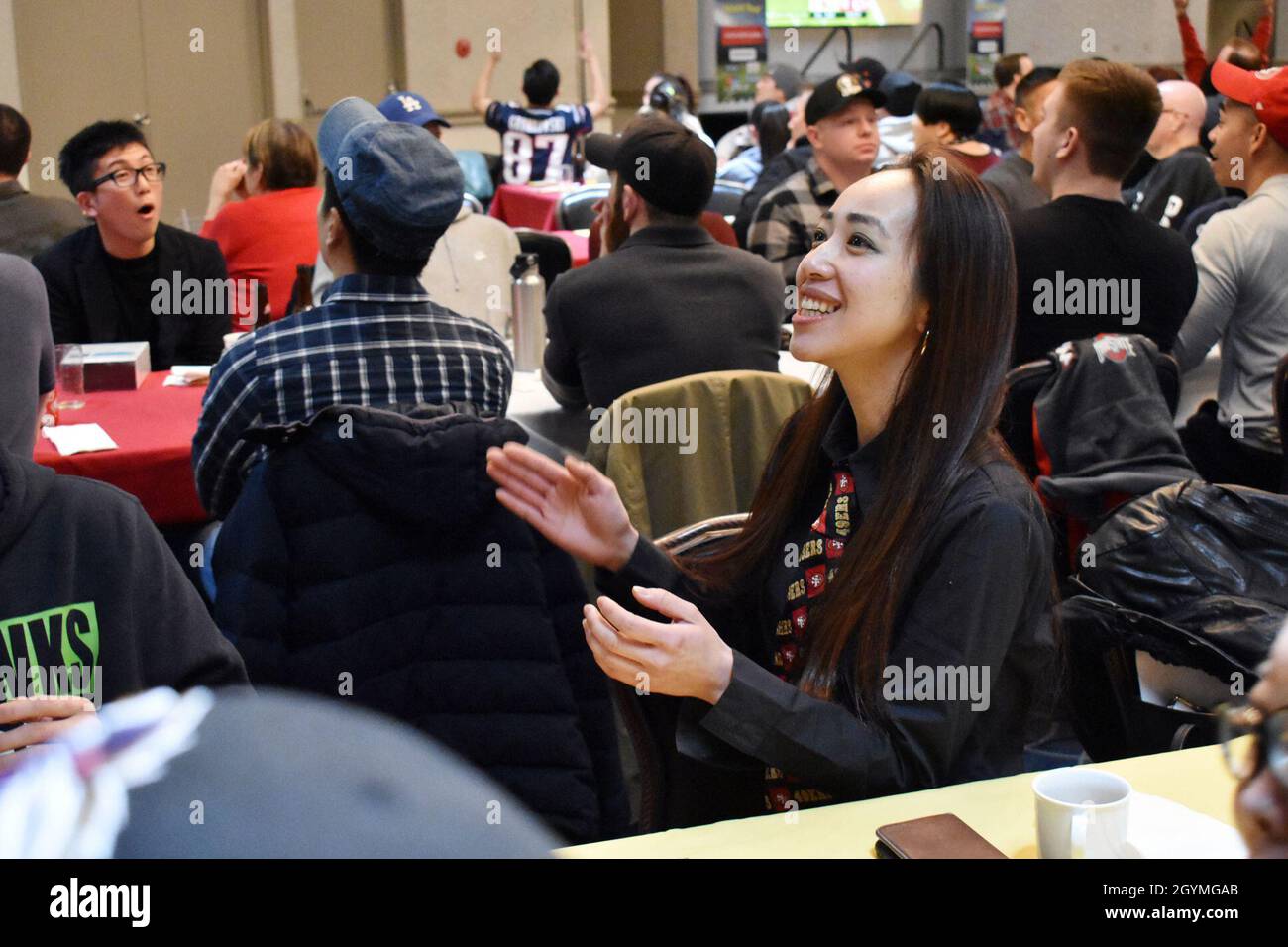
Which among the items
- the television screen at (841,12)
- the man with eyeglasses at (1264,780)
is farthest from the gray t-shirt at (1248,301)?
the television screen at (841,12)

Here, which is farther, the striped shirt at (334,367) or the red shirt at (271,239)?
the red shirt at (271,239)

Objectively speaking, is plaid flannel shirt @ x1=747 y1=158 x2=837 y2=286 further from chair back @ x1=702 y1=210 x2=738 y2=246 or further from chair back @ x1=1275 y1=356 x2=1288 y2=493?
chair back @ x1=1275 y1=356 x2=1288 y2=493

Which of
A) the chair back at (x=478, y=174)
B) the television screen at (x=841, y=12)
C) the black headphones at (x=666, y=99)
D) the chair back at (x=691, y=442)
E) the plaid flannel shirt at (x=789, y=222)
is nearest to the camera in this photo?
the chair back at (x=691, y=442)

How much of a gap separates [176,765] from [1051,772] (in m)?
1.10

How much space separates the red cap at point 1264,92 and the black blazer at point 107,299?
2.85 m

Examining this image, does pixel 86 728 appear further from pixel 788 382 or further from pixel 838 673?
pixel 788 382

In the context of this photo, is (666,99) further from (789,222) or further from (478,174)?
(789,222)

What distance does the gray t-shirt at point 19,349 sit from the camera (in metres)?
2.13

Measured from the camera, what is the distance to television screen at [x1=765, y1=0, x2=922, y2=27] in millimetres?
13125

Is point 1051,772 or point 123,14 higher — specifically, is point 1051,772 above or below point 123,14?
below

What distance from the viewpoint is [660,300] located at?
332 centimetres

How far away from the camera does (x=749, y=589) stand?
1939 mm

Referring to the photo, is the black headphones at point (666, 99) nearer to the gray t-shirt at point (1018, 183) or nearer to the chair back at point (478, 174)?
the chair back at point (478, 174)
